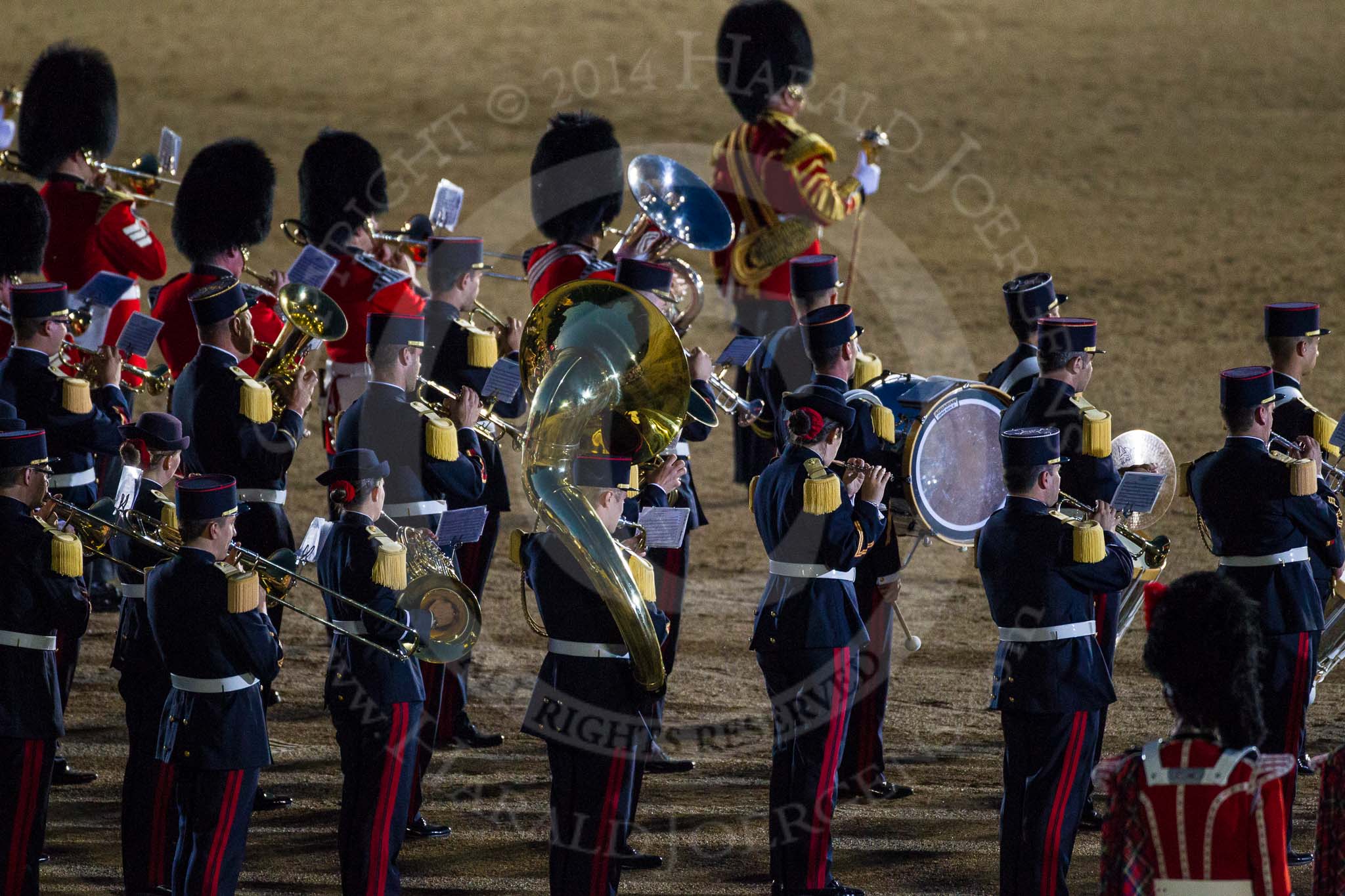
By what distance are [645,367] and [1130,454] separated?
75.1 inches

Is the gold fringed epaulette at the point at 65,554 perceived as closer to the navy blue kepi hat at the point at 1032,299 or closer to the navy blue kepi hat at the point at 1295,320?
the navy blue kepi hat at the point at 1032,299

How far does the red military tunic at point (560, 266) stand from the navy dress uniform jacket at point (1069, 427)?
1.83 m

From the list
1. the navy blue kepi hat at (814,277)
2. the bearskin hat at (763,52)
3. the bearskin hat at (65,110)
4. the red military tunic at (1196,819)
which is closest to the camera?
the red military tunic at (1196,819)

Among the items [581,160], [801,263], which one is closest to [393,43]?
[581,160]

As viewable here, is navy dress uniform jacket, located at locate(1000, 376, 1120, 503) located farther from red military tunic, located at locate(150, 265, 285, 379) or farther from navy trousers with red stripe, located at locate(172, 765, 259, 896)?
red military tunic, located at locate(150, 265, 285, 379)

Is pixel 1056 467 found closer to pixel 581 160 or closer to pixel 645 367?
pixel 645 367

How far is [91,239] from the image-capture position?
8352 millimetres

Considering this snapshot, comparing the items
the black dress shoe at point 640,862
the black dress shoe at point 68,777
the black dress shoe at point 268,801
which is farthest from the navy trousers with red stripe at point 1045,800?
the black dress shoe at point 68,777

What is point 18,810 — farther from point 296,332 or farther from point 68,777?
point 296,332

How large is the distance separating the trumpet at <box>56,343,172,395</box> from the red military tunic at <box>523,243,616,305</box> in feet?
4.58

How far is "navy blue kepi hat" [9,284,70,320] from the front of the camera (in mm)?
6359

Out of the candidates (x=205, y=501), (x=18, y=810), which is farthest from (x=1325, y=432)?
(x=18, y=810)

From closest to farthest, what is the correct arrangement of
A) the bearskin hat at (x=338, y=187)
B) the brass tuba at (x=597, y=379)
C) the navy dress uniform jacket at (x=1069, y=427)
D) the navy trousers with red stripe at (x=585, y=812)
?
the navy trousers with red stripe at (x=585, y=812), the brass tuba at (x=597, y=379), the navy dress uniform jacket at (x=1069, y=427), the bearskin hat at (x=338, y=187)

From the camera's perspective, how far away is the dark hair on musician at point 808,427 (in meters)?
5.38
